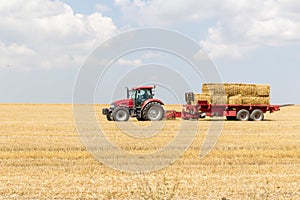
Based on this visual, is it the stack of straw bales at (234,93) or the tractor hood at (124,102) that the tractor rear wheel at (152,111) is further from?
the stack of straw bales at (234,93)

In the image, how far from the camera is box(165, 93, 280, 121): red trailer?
24766 millimetres

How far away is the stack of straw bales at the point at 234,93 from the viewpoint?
25.0 meters

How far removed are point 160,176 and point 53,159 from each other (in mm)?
3447

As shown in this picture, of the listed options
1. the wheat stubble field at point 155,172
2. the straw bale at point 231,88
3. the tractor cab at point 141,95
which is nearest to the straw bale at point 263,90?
the straw bale at point 231,88

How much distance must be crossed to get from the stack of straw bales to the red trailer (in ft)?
0.79

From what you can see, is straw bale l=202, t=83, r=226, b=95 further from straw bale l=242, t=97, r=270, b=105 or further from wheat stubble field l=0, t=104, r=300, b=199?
wheat stubble field l=0, t=104, r=300, b=199

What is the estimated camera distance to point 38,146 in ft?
46.1

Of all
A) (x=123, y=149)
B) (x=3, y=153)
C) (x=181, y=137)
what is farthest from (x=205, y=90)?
(x=3, y=153)

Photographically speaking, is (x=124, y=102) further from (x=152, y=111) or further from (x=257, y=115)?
(x=257, y=115)

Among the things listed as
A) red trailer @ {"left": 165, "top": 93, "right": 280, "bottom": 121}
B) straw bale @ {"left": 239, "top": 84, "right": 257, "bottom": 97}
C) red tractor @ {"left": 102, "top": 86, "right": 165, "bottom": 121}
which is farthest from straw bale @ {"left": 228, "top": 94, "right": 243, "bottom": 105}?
red tractor @ {"left": 102, "top": 86, "right": 165, "bottom": 121}

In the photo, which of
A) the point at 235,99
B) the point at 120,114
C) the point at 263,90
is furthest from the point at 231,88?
the point at 120,114

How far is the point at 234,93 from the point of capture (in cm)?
2538

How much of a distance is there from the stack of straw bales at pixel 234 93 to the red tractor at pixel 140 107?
2859 mm

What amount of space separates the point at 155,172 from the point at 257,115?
54.7 feet
